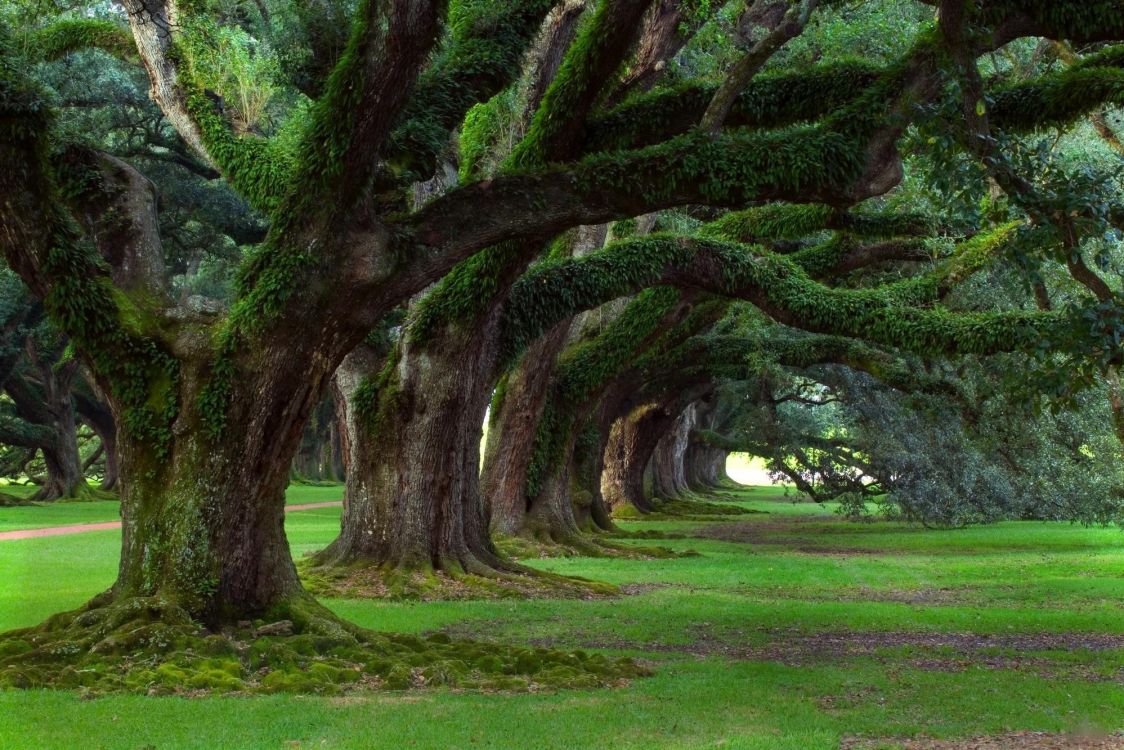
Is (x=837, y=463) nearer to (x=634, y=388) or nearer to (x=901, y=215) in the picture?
(x=634, y=388)

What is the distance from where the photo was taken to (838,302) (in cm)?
1634

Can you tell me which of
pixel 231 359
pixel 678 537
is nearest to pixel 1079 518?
pixel 678 537

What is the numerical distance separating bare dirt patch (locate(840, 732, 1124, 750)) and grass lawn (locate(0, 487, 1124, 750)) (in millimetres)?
177

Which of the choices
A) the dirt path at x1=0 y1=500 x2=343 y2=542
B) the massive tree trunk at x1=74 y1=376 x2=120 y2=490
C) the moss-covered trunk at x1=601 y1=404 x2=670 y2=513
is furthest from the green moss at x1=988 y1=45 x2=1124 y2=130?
the massive tree trunk at x1=74 y1=376 x2=120 y2=490

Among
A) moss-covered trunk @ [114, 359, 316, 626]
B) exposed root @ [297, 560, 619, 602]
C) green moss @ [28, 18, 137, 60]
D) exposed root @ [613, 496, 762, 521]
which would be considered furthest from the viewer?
exposed root @ [613, 496, 762, 521]

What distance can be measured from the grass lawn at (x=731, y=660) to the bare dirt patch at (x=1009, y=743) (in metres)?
0.18

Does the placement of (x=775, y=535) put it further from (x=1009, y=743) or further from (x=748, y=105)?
(x=1009, y=743)

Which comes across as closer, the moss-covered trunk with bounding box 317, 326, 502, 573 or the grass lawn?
the grass lawn

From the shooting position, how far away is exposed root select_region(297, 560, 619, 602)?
14914mm

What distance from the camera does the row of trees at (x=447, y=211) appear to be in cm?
959

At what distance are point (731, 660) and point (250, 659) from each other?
400 cm

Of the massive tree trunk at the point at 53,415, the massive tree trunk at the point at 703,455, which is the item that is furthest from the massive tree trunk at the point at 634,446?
the massive tree trunk at the point at 53,415

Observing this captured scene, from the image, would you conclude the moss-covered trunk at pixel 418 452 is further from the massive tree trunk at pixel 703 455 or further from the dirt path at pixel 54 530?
the massive tree trunk at pixel 703 455

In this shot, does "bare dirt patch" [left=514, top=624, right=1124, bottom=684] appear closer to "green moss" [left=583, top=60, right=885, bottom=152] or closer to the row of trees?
the row of trees
